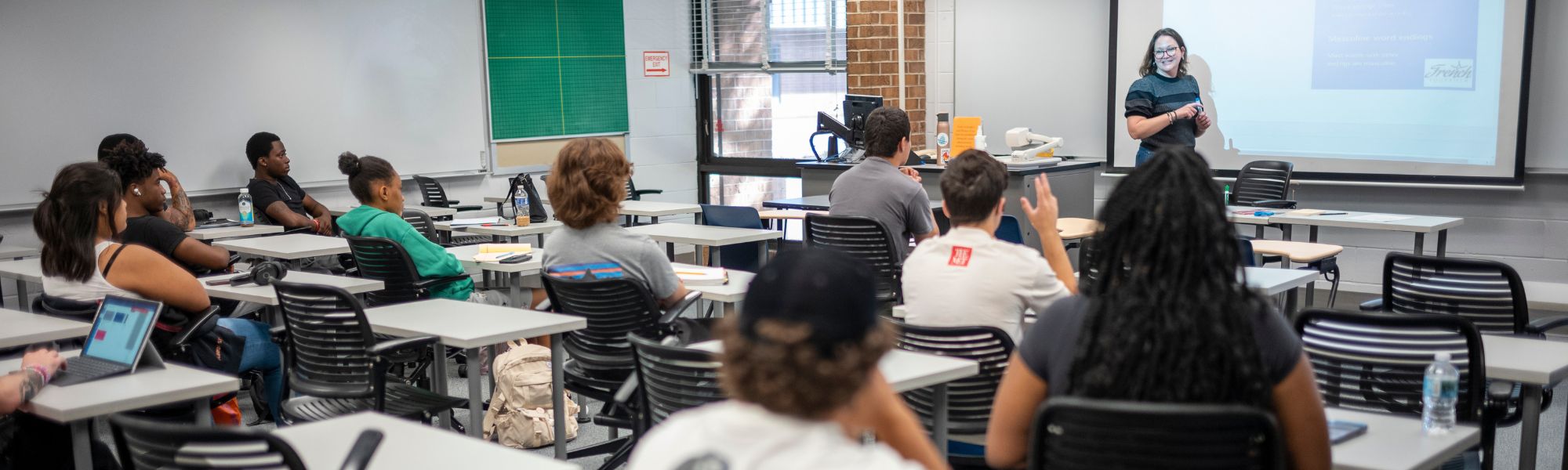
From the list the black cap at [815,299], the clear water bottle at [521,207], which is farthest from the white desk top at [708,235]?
the black cap at [815,299]

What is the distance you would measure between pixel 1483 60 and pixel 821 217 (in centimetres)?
380

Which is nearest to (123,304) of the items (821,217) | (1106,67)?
(821,217)

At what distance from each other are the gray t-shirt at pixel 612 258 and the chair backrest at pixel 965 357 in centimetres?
101

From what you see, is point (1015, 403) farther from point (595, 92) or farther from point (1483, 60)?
point (595, 92)

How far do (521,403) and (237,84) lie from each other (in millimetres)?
3885

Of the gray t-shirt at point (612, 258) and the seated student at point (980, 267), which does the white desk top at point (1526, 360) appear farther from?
the gray t-shirt at point (612, 258)

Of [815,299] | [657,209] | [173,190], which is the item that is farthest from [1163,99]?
[815,299]

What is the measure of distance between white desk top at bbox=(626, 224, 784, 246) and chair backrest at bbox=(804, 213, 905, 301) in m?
0.50

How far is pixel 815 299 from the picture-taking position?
1.24 m

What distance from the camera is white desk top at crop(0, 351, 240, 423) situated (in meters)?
2.58

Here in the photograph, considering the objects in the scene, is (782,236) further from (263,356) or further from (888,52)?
(888,52)

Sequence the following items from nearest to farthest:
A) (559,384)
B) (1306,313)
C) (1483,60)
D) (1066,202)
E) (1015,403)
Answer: (1015,403)
(1306,313)
(559,384)
(1483,60)
(1066,202)

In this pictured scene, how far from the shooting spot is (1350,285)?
22.8 feet

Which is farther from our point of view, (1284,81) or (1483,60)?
(1284,81)
